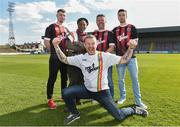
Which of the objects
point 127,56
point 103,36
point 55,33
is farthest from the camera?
point 103,36

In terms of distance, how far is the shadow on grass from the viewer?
4820mm

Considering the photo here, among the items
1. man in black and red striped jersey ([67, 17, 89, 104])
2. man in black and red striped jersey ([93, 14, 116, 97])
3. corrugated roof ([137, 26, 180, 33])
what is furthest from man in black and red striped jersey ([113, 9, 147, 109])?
corrugated roof ([137, 26, 180, 33])

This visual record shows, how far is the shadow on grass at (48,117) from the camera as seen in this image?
482 cm

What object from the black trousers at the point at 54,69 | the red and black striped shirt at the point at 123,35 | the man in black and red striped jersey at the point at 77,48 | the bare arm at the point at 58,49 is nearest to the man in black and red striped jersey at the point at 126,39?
the red and black striped shirt at the point at 123,35

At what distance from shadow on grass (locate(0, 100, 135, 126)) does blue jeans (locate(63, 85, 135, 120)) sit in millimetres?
197

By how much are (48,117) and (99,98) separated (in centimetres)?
117

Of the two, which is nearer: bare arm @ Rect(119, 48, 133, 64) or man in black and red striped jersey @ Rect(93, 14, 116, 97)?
bare arm @ Rect(119, 48, 133, 64)

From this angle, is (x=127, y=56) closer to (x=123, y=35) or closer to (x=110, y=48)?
(x=110, y=48)

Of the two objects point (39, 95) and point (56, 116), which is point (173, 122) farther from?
point (39, 95)

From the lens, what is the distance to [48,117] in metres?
5.19

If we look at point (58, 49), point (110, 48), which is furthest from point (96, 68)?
point (110, 48)

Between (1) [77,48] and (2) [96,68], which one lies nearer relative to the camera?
(2) [96,68]

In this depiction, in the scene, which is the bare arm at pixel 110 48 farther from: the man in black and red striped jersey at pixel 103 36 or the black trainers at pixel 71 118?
the black trainers at pixel 71 118

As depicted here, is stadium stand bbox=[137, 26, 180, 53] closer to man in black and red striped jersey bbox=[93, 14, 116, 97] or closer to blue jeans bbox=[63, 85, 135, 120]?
man in black and red striped jersey bbox=[93, 14, 116, 97]
